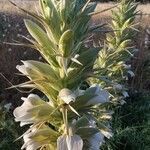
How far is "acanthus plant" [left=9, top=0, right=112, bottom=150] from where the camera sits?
271 cm

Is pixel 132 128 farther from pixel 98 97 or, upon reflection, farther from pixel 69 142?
pixel 69 142

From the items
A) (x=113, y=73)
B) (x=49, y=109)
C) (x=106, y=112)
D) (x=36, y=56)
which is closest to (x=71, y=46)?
(x=49, y=109)

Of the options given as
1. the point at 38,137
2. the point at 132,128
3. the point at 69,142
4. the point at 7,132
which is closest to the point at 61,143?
the point at 69,142

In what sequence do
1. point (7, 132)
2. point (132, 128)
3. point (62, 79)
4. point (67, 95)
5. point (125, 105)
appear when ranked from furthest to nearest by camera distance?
point (125, 105) → point (132, 128) → point (7, 132) → point (62, 79) → point (67, 95)

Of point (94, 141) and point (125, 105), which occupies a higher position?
point (94, 141)

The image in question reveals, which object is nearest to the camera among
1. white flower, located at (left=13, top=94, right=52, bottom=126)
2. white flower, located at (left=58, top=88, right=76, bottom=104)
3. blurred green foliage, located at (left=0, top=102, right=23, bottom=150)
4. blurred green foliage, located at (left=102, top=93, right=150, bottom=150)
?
white flower, located at (left=58, top=88, right=76, bottom=104)

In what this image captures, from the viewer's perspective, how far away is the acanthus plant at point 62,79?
A: 2705mm

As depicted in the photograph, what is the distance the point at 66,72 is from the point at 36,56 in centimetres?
798

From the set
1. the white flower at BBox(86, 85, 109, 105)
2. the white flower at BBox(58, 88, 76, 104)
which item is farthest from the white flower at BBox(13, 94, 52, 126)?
the white flower at BBox(86, 85, 109, 105)

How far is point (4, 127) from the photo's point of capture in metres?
6.44

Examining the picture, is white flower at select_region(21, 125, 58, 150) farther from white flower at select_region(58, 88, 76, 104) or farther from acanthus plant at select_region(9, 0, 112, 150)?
white flower at select_region(58, 88, 76, 104)

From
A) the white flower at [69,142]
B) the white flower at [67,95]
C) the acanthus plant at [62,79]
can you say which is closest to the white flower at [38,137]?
the acanthus plant at [62,79]

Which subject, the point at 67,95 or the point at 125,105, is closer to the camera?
the point at 67,95

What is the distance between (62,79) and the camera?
9.16 ft
